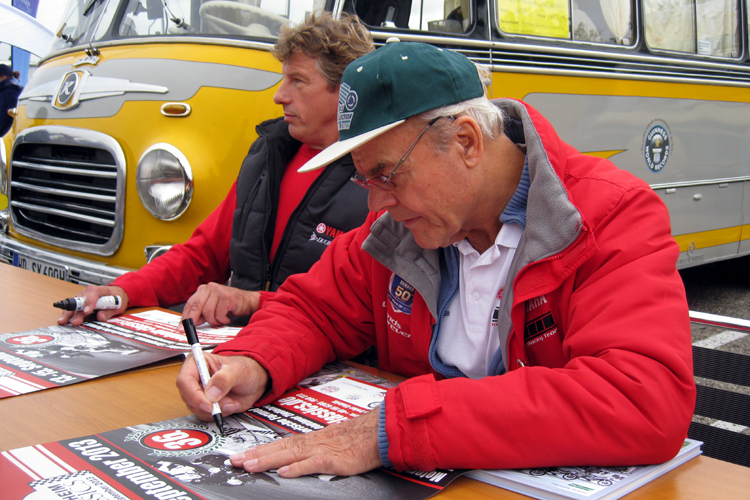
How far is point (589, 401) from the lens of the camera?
0.98 meters

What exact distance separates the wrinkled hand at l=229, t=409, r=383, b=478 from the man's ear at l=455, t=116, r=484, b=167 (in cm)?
56

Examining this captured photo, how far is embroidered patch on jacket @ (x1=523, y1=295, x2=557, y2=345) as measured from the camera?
121cm

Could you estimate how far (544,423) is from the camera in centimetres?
98

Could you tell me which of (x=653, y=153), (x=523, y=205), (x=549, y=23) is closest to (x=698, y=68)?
(x=653, y=153)

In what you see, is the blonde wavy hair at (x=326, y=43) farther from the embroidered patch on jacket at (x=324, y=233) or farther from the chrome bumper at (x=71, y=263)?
the chrome bumper at (x=71, y=263)

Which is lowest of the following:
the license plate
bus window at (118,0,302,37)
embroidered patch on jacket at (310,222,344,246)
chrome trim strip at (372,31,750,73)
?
the license plate

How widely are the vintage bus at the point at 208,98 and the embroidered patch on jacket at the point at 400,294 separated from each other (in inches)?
61.2

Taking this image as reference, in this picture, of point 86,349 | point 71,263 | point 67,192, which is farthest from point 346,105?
point 67,192

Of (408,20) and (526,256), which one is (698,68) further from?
(526,256)

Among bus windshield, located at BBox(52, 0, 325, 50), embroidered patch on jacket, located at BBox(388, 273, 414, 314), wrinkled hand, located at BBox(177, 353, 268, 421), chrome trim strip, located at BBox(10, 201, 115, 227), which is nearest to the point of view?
wrinkled hand, located at BBox(177, 353, 268, 421)

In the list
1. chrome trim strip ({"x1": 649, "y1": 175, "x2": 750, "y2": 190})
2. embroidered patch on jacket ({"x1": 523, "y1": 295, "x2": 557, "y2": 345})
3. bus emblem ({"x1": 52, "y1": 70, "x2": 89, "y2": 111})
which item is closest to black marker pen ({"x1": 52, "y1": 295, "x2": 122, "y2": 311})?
embroidered patch on jacket ({"x1": 523, "y1": 295, "x2": 557, "y2": 345})

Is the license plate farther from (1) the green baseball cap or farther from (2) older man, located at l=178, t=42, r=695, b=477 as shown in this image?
(1) the green baseball cap

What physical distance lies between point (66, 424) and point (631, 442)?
3.21 feet

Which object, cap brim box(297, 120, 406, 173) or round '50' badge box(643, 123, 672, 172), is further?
round '50' badge box(643, 123, 672, 172)
